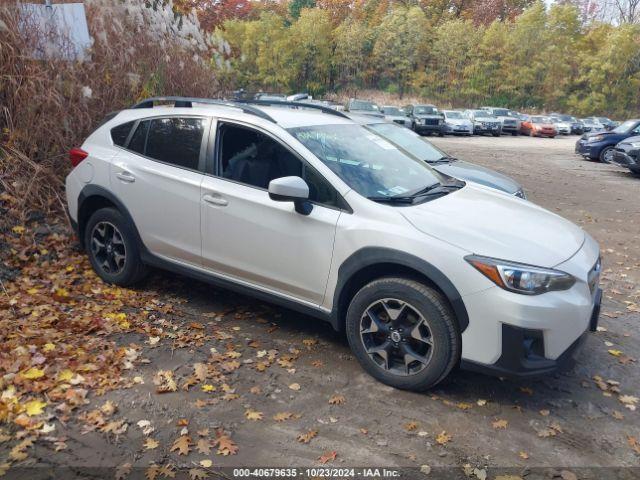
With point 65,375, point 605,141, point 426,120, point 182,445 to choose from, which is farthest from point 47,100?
point 426,120

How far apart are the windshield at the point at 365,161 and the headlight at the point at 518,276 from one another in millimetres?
969

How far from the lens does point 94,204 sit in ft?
17.3

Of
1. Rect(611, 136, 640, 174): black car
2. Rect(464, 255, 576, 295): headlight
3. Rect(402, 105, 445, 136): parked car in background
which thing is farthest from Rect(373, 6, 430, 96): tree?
Rect(464, 255, 576, 295): headlight

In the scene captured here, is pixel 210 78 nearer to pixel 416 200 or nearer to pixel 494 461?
pixel 416 200

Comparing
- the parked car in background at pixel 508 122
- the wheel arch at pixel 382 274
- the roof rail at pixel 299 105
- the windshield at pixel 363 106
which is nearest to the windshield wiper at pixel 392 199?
the wheel arch at pixel 382 274

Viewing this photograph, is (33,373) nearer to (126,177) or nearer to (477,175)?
(126,177)

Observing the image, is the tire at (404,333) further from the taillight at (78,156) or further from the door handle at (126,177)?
the taillight at (78,156)

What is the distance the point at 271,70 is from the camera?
187ft

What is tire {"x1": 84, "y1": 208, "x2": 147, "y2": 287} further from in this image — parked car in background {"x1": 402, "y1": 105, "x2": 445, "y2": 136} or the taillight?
parked car in background {"x1": 402, "y1": 105, "x2": 445, "y2": 136}

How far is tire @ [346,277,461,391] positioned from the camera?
138 inches

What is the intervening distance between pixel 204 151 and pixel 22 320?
78.3 inches

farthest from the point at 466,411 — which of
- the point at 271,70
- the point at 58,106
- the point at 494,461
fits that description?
the point at 271,70

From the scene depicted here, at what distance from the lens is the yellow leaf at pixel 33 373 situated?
144 inches

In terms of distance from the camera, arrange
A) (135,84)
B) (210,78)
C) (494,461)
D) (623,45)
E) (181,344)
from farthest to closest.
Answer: (623,45) < (210,78) < (135,84) < (181,344) < (494,461)
